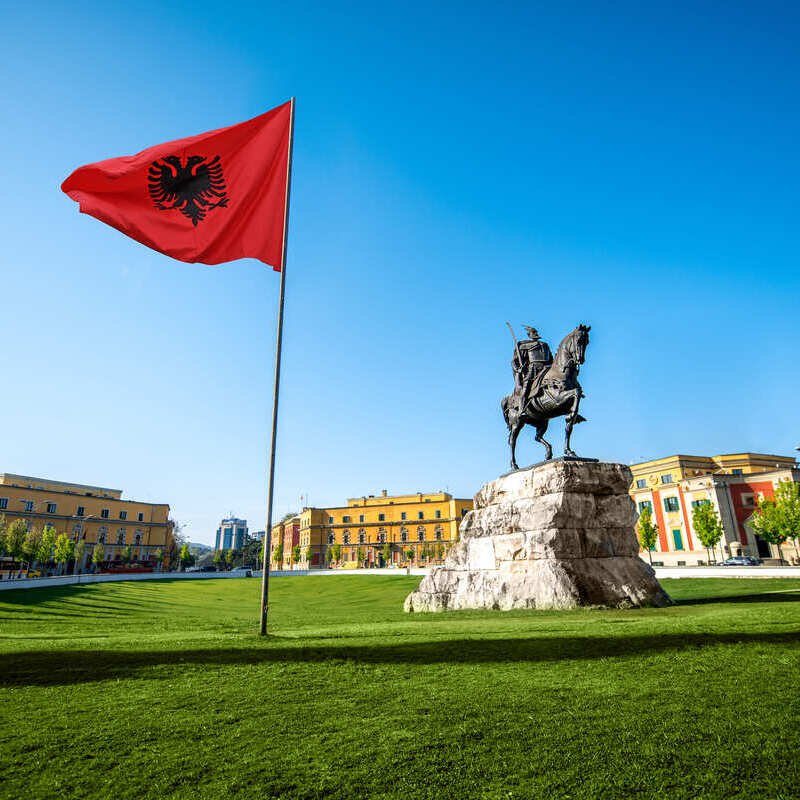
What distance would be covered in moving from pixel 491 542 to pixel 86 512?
96253mm

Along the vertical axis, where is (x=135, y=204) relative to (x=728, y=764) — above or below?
above

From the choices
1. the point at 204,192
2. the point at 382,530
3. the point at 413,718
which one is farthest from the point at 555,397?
the point at 382,530

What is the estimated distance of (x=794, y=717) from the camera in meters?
4.29

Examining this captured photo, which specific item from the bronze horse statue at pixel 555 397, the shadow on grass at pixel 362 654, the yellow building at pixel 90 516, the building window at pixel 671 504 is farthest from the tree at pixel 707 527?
the yellow building at pixel 90 516

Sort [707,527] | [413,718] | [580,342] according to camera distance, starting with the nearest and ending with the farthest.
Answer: [413,718]
[580,342]
[707,527]

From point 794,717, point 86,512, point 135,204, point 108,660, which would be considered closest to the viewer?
point 794,717

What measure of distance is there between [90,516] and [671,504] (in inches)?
3608

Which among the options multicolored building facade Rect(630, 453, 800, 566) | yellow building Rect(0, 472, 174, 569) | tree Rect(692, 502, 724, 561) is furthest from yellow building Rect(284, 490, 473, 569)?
tree Rect(692, 502, 724, 561)

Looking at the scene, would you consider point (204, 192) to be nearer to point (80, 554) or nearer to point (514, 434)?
point (514, 434)

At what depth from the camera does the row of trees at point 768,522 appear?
46.3 m

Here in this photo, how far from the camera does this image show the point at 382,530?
111 m

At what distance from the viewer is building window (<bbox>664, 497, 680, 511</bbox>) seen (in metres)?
67.1

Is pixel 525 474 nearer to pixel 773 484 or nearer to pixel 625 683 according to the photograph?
pixel 625 683

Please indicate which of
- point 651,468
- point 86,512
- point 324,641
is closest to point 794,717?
point 324,641
